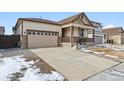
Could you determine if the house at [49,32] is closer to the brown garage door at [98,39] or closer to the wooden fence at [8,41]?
the wooden fence at [8,41]

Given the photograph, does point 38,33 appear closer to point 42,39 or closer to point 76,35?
point 42,39

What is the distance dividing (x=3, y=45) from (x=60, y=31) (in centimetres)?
779

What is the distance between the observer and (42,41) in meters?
15.8

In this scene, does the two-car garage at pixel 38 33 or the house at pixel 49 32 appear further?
the house at pixel 49 32

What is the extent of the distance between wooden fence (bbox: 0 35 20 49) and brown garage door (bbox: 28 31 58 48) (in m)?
2.40

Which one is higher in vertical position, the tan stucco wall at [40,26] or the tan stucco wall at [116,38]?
the tan stucco wall at [40,26]

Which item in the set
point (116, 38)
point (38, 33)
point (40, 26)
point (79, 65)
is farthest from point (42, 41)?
point (116, 38)

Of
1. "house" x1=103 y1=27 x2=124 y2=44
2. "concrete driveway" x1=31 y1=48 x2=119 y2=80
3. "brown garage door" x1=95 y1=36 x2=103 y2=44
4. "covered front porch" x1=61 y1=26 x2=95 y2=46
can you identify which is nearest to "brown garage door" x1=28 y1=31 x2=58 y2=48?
"covered front porch" x1=61 y1=26 x2=95 y2=46

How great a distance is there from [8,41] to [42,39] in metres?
4.24

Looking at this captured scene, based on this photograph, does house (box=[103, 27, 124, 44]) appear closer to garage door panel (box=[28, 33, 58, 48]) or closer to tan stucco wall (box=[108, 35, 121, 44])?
tan stucco wall (box=[108, 35, 121, 44])

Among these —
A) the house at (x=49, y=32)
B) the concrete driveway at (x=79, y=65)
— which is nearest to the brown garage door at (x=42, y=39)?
the house at (x=49, y=32)

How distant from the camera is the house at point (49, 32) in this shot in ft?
47.9

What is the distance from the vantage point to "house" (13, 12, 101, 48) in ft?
47.9
